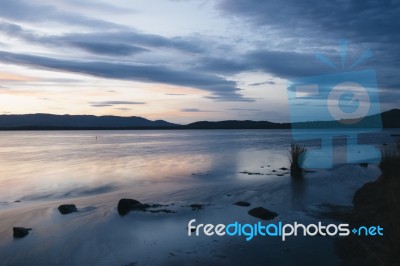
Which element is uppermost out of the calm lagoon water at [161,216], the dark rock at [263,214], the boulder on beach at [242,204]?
the dark rock at [263,214]

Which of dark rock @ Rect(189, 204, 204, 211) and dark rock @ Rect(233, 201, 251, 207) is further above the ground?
dark rock @ Rect(233, 201, 251, 207)

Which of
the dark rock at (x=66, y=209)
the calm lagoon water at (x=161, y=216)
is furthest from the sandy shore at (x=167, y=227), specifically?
the dark rock at (x=66, y=209)

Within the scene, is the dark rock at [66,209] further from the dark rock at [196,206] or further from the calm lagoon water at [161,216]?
the dark rock at [196,206]

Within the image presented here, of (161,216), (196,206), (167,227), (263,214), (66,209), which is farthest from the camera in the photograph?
(196,206)

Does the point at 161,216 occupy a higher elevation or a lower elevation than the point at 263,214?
lower

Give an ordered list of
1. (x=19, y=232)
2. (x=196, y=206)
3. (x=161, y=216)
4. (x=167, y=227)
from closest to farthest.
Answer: (x=19, y=232) → (x=167, y=227) → (x=161, y=216) → (x=196, y=206)

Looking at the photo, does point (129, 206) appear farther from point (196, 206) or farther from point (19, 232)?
point (19, 232)

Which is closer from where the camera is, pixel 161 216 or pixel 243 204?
pixel 161 216

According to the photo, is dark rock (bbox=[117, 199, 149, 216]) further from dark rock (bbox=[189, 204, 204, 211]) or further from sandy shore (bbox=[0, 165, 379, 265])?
dark rock (bbox=[189, 204, 204, 211])

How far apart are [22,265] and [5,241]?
1.93 metres

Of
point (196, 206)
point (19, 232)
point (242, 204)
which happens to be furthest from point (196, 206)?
point (19, 232)

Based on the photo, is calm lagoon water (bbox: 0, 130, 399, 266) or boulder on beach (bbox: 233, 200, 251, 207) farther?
boulder on beach (bbox: 233, 200, 251, 207)

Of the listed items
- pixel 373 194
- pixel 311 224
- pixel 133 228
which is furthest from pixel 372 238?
pixel 133 228

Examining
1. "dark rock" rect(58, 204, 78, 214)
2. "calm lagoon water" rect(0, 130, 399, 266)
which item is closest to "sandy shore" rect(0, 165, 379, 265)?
"calm lagoon water" rect(0, 130, 399, 266)
